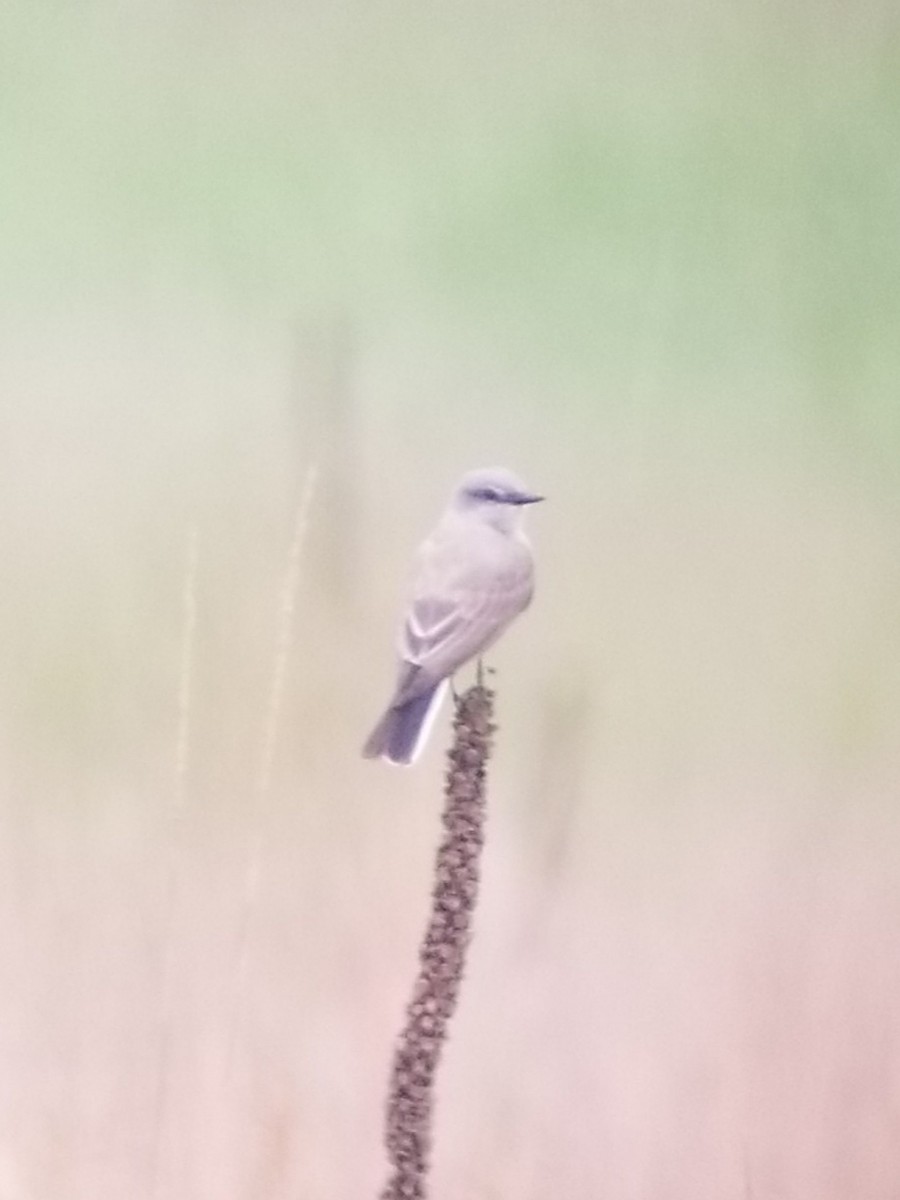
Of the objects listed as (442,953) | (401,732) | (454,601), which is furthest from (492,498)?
(442,953)

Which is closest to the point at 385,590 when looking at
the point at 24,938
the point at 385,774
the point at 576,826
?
the point at 385,774

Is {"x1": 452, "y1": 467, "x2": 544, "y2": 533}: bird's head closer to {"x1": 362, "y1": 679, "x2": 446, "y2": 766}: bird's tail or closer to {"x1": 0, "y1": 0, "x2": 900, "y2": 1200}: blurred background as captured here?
{"x1": 0, "y1": 0, "x2": 900, "y2": 1200}: blurred background

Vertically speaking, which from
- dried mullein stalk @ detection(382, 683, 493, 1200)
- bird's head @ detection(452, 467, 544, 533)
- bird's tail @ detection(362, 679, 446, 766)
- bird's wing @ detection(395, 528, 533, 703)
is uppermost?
bird's head @ detection(452, 467, 544, 533)

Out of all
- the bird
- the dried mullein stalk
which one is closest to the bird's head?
the bird

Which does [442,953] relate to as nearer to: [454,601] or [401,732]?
[401,732]

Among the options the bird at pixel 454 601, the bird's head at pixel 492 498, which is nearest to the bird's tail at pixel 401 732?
the bird at pixel 454 601

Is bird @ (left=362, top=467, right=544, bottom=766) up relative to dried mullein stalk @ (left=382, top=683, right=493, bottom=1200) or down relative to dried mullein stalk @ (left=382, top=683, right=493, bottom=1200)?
up
